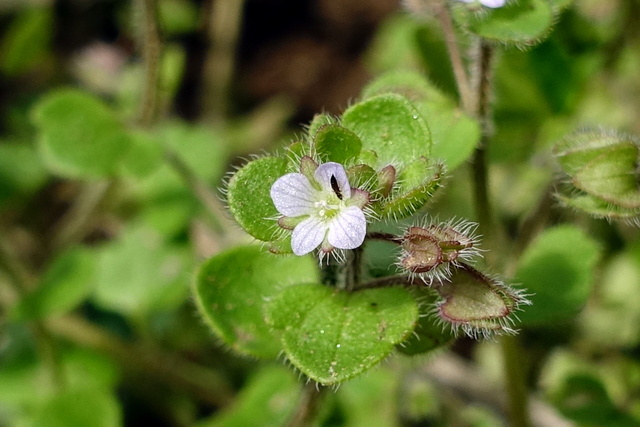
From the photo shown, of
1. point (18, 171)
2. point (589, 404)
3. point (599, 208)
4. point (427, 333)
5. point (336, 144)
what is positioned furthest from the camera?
point (18, 171)

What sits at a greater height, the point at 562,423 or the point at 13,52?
the point at 13,52

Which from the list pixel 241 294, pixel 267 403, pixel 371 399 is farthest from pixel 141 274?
pixel 241 294

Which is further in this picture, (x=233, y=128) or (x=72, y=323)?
(x=233, y=128)

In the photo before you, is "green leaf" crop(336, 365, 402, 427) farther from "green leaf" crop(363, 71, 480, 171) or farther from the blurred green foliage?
"green leaf" crop(363, 71, 480, 171)

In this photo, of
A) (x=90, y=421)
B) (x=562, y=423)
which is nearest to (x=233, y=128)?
(x=90, y=421)

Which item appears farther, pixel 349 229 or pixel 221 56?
pixel 221 56

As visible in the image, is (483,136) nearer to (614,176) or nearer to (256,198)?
(614,176)

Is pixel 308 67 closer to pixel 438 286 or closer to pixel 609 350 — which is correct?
pixel 609 350
